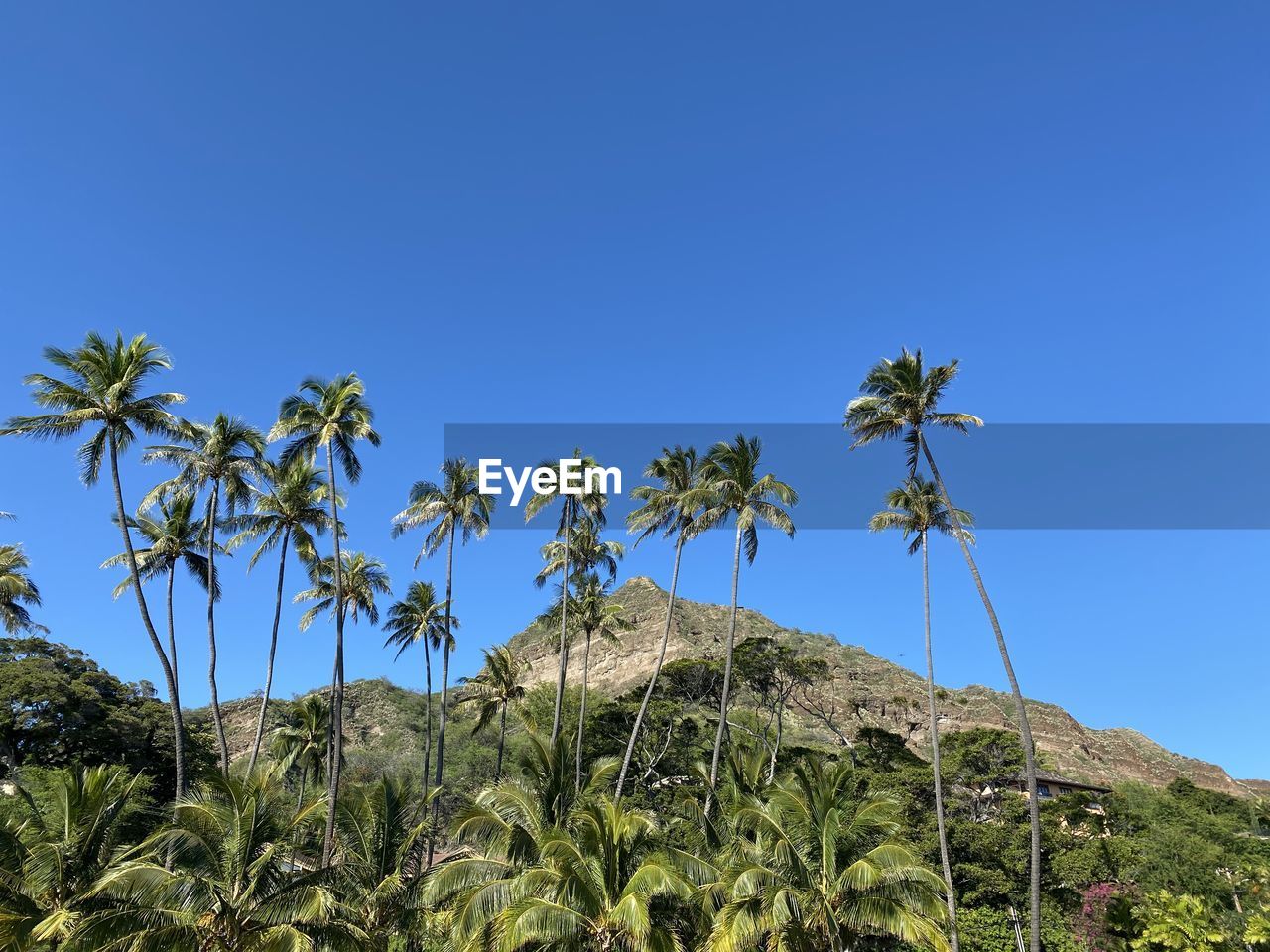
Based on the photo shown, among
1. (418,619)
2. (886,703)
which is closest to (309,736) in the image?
(418,619)

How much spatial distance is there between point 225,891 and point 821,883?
47.9 ft

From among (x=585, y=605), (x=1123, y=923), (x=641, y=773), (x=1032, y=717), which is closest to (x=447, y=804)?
(x=641, y=773)

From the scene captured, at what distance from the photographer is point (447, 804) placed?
57312 mm

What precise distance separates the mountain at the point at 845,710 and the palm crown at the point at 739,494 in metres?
37.3

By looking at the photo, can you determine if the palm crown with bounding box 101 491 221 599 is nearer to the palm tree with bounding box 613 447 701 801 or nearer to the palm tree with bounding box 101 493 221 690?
the palm tree with bounding box 101 493 221 690

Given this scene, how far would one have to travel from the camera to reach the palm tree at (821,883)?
58.2ft

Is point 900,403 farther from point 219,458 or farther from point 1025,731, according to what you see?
point 219,458

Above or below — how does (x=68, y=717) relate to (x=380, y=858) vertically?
above

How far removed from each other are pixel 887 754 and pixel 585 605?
71.4 ft

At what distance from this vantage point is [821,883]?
19.3 m

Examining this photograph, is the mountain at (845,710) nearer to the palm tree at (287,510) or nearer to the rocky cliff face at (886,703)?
the rocky cliff face at (886,703)

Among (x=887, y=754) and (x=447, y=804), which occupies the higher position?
(x=887, y=754)

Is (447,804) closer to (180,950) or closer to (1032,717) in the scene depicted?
(180,950)

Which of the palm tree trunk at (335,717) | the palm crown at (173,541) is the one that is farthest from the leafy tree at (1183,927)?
the palm crown at (173,541)
